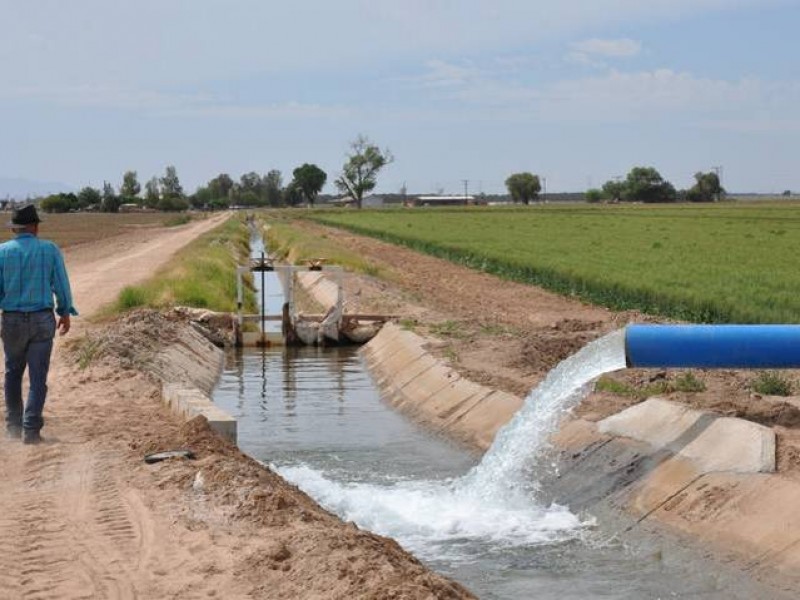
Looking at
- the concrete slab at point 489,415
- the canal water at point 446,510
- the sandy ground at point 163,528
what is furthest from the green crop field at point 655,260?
the sandy ground at point 163,528

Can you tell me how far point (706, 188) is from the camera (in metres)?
178

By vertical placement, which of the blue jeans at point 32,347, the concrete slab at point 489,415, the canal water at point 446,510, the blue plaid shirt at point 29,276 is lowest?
the canal water at point 446,510

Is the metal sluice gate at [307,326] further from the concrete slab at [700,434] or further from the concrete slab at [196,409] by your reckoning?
the concrete slab at [700,434]

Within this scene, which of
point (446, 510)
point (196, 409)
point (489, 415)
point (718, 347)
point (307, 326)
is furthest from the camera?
point (307, 326)

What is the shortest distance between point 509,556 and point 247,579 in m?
3.47

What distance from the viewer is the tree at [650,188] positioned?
178 metres

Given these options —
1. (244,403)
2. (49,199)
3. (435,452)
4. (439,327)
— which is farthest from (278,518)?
(49,199)

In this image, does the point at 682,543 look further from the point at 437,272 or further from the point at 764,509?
the point at 437,272

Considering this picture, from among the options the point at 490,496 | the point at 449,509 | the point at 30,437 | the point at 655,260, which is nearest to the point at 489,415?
the point at 490,496

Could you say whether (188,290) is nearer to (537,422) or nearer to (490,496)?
(537,422)

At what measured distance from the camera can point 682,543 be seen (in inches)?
387

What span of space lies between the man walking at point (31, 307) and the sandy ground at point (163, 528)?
503 millimetres

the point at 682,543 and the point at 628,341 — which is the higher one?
the point at 628,341

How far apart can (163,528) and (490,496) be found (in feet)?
14.6
